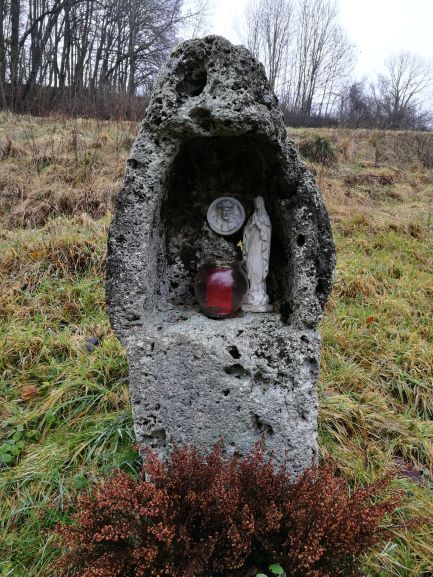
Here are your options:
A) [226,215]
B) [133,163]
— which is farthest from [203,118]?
[226,215]

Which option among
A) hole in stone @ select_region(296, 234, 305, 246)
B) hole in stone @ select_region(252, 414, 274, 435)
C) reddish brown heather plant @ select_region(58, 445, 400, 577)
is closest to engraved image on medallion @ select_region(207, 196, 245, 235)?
hole in stone @ select_region(296, 234, 305, 246)

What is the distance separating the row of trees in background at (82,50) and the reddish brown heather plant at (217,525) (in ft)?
29.6

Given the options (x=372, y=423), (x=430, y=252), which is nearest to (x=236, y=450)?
(x=372, y=423)

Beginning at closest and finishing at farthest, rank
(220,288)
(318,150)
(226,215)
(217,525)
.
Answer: (217,525) → (220,288) → (226,215) → (318,150)

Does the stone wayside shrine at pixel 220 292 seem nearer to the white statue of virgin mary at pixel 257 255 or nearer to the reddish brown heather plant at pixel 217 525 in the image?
the white statue of virgin mary at pixel 257 255

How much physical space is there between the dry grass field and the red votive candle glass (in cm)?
93

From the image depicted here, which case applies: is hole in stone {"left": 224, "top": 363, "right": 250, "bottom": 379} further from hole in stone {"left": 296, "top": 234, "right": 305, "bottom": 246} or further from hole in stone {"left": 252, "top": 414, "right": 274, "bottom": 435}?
hole in stone {"left": 296, "top": 234, "right": 305, "bottom": 246}

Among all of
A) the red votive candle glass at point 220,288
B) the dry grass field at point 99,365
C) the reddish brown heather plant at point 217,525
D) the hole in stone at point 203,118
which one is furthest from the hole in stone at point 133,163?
the dry grass field at point 99,365

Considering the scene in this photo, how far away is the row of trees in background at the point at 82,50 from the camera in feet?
30.8

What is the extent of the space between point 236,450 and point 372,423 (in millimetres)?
1236

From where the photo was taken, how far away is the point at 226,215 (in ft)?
6.77

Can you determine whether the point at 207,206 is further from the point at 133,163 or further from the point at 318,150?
the point at 318,150

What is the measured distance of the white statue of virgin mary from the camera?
1980mm

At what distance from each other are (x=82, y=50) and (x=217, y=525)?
1389 cm
